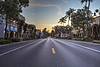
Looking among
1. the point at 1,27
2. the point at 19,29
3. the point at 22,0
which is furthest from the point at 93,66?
the point at 19,29

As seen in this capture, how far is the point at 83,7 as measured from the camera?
80.2 m

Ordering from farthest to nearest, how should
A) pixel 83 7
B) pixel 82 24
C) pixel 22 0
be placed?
pixel 82 24
pixel 83 7
pixel 22 0

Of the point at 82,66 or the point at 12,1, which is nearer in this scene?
the point at 82,66

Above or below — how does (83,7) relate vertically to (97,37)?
above

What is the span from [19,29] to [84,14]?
31.0m

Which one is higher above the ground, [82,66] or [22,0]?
[22,0]

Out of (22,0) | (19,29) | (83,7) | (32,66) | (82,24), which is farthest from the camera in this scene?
(19,29)

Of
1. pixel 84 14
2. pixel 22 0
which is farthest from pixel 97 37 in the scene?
pixel 22 0

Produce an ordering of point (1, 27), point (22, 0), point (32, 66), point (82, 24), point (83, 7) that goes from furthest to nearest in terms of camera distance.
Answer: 1. point (82, 24)
2. point (83, 7)
3. point (1, 27)
4. point (22, 0)
5. point (32, 66)

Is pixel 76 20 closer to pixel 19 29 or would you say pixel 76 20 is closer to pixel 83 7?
pixel 83 7

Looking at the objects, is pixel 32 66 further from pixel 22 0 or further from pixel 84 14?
pixel 84 14

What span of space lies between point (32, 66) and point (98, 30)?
79342 mm

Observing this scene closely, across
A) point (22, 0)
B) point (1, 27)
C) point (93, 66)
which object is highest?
point (22, 0)

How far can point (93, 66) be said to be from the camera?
956 cm
